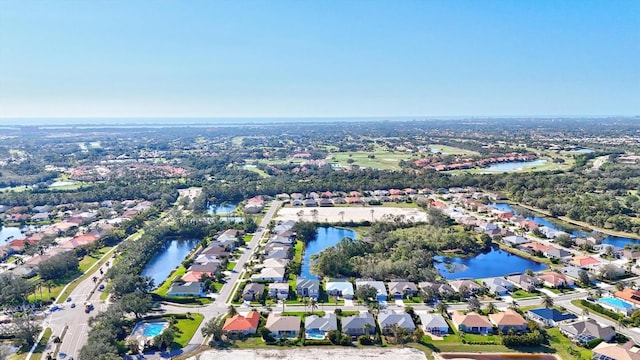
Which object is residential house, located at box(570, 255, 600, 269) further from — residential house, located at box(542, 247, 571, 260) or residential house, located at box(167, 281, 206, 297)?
residential house, located at box(167, 281, 206, 297)

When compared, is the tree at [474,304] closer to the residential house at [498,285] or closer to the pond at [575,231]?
the residential house at [498,285]

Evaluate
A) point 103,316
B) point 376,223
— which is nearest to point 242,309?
point 103,316

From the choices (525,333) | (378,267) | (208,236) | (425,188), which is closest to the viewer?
(525,333)

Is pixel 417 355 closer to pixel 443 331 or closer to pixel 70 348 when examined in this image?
pixel 443 331

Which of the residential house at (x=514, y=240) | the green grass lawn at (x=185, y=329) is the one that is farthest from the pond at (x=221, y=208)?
the residential house at (x=514, y=240)

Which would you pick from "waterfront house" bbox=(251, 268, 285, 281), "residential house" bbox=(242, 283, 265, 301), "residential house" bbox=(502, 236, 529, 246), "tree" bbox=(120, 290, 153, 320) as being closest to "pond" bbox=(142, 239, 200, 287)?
"tree" bbox=(120, 290, 153, 320)

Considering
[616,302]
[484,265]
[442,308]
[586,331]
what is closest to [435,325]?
[442,308]

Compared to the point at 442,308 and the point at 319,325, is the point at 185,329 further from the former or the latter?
the point at 442,308
